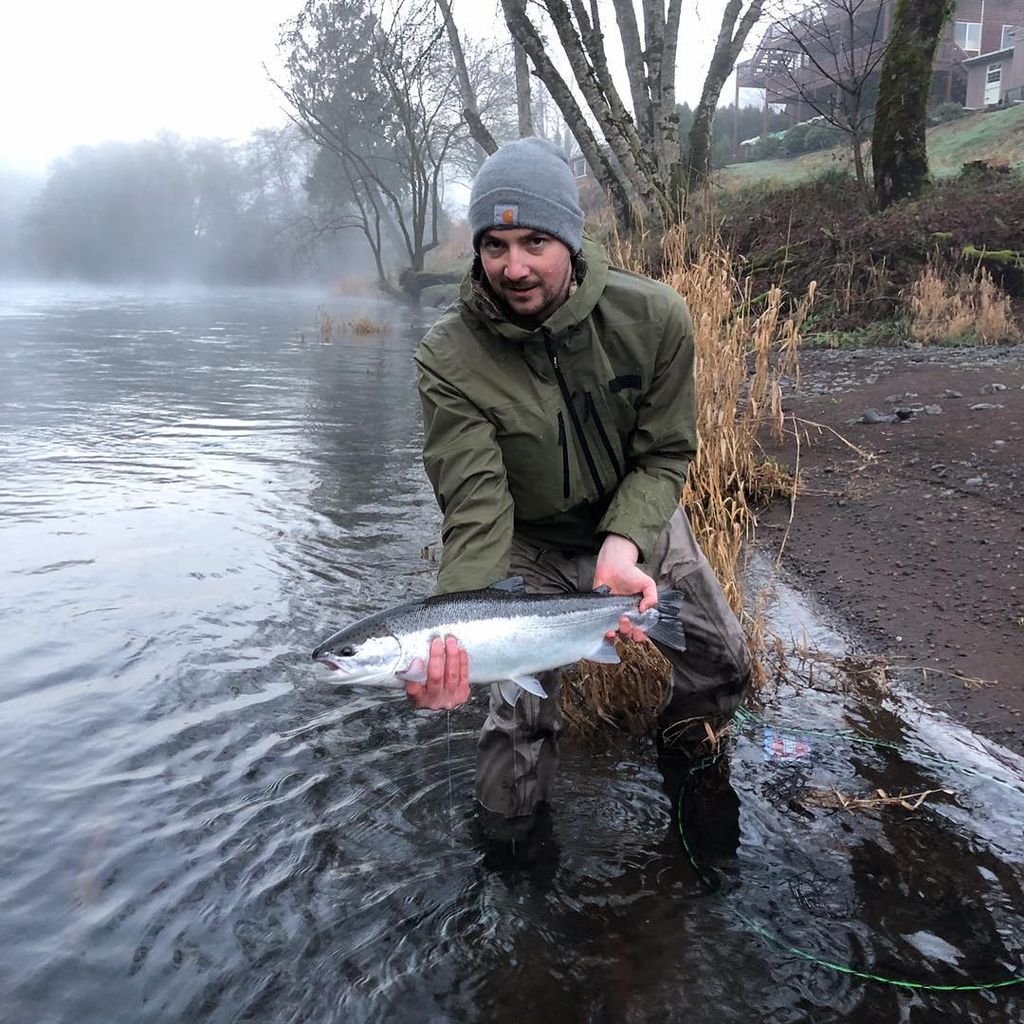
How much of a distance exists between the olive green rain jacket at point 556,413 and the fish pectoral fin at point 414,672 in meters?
0.34

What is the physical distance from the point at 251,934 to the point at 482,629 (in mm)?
1397

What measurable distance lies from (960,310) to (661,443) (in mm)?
10415

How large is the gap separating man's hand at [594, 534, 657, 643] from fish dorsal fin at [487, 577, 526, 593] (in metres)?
0.36

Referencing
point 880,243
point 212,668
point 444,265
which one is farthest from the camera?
point 444,265

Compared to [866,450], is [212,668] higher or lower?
lower

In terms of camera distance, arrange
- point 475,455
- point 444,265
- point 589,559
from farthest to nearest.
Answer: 1. point 444,265
2. point 589,559
3. point 475,455

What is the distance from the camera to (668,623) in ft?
10.4

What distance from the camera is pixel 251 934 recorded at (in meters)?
3.06

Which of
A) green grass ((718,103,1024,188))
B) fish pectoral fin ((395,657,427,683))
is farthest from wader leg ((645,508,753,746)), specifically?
green grass ((718,103,1024,188))

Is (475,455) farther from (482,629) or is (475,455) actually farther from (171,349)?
(171,349)

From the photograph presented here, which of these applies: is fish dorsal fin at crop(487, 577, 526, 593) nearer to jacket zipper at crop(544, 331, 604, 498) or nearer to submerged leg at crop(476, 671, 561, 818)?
submerged leg at crop(476, 671, 561, 818)

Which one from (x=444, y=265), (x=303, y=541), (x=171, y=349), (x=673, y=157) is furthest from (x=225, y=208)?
(x=303, y=541)

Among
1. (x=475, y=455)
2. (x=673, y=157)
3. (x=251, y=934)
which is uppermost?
(x=673, y=157)

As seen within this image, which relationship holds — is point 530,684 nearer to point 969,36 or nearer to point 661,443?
point 661,443
